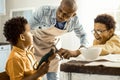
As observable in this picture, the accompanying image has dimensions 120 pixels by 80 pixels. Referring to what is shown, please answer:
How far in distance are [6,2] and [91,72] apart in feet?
10.1

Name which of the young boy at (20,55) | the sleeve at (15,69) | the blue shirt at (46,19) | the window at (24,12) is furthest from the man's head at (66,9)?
the window at (24,12)

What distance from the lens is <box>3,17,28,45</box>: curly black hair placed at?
141 cm

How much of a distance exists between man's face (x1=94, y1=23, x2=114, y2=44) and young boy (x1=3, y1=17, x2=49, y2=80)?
17.8 inches

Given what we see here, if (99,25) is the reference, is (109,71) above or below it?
below

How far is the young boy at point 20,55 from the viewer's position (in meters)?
1.29

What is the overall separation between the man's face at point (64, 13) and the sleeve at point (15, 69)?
65cm

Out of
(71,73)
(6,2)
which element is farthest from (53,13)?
(6,2)

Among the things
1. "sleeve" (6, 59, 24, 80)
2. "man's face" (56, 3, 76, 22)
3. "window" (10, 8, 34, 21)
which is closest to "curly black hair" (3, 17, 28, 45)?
"sleeve" (6, 59, 24, 80)

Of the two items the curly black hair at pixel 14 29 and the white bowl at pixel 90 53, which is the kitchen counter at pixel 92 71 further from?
the curly black hair at pixel 14 29

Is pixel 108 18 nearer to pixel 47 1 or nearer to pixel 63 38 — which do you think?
pixel 63 38

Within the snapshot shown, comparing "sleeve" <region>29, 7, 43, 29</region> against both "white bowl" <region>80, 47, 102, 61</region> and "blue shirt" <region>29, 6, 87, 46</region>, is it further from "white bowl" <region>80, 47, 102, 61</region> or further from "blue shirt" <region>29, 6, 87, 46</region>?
"white bowl" <region>80, 47, 102, 61</region>

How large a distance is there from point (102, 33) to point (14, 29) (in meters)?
0.58

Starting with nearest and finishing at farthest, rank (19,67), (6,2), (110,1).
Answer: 1. (19,67)
2. (110,1)
3. (6,2)

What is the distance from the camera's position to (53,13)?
1.96m
